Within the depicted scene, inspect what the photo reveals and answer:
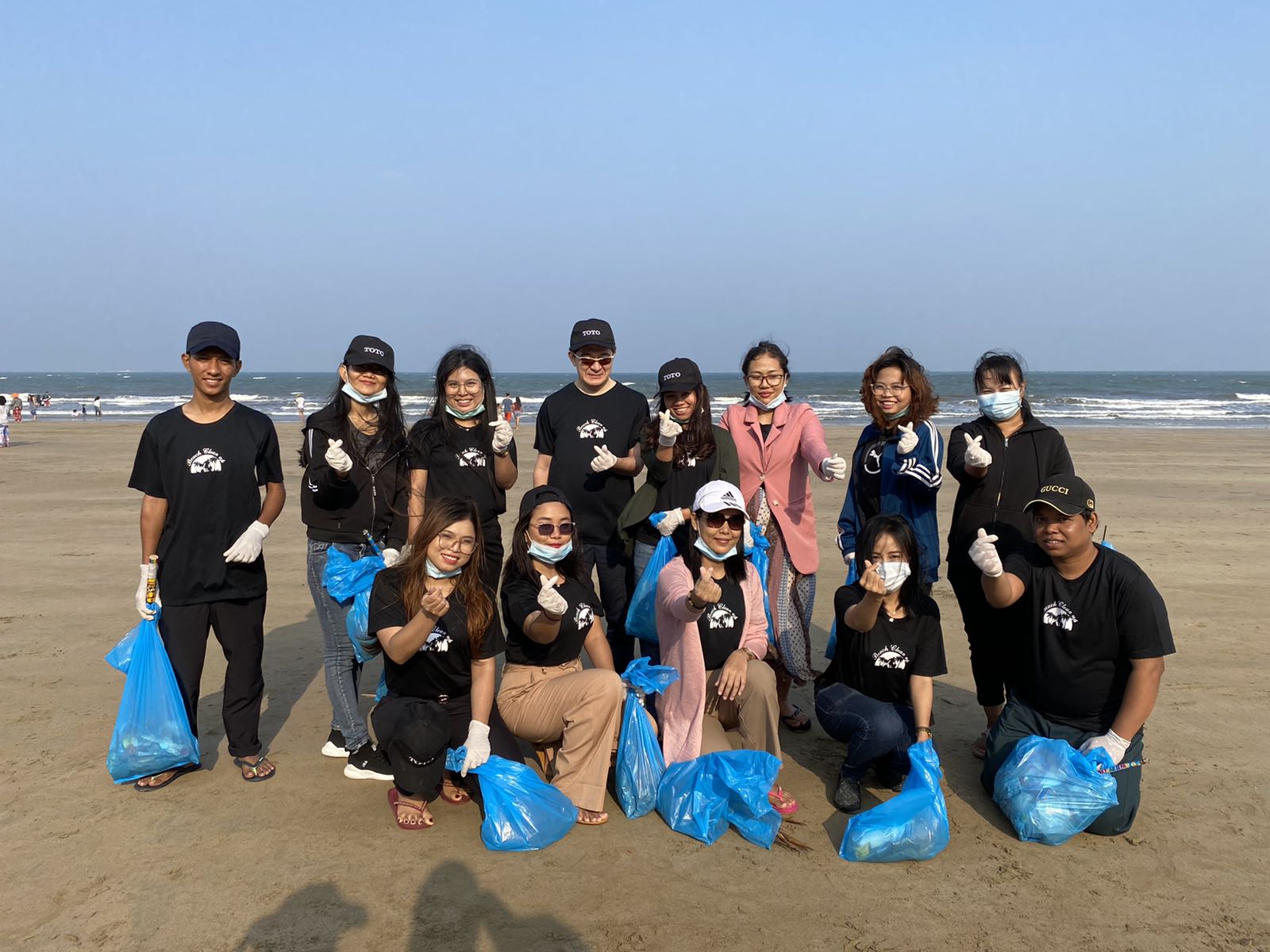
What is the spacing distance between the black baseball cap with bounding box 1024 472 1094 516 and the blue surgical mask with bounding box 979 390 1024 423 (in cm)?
59

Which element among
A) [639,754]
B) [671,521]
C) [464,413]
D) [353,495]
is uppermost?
[464,413]

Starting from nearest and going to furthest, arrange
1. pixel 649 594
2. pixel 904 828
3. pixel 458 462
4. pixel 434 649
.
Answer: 1. pixel 904 828
2. pixel 434 649
3. pixel 649 594
4. pixel 458 462

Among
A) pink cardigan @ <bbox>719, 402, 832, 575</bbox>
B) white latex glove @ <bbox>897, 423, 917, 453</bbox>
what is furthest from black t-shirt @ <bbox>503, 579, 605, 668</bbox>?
white latex glove @ <bbox>897, 423, 917, 453</bbox>

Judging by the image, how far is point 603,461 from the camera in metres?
4.41

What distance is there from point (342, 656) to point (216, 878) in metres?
1.11

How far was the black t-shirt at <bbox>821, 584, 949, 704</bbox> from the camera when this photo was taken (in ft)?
12.8

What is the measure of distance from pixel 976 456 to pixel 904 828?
67.2 inches

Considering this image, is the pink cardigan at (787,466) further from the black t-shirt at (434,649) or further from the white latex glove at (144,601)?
the white latex glove at (144,601)

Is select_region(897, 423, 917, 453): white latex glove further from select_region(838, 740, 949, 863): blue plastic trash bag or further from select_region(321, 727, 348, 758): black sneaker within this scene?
select_region(321, 727, 348, 758): black sneaker

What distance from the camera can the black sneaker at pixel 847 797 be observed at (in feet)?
12.3

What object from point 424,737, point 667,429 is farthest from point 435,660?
point 667,429

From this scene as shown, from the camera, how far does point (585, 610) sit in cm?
387

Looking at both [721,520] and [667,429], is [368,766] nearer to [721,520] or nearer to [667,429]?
[721,520]

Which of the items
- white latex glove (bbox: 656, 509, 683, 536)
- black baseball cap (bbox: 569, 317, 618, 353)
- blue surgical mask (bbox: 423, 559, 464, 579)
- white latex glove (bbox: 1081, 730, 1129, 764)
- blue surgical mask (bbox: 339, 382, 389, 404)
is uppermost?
black baseball cap (bbox: 569, 317, 618, 353)
